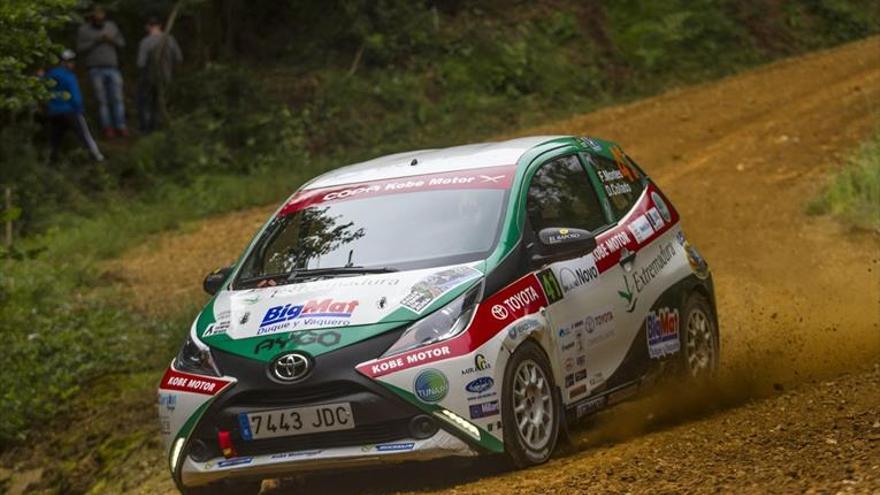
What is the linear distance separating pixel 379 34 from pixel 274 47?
6.02ft

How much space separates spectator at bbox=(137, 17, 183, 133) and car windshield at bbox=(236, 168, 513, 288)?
1499 centimetres

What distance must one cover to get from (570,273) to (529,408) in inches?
37.6

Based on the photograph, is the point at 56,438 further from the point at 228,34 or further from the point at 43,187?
the point at 228,34

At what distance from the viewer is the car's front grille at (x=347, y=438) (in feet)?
23.4

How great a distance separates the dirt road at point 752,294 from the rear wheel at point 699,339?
0.58 ft

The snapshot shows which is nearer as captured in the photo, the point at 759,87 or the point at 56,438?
the point at 56,438

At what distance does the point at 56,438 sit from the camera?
38.4 feet

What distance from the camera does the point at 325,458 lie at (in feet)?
23.6

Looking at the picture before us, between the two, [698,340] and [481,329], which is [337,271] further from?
[698,340]

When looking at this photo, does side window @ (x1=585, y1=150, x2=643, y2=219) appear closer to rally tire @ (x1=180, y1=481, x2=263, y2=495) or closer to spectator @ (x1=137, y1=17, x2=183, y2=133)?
rally tire @ (x1=180, y1=481, x2=263, y2=495)

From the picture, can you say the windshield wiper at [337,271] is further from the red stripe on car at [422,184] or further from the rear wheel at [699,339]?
the rear wheel at [699,339]

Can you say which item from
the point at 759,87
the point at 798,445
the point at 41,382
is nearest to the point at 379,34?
the point at 759,87

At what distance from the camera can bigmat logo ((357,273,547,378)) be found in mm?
7062

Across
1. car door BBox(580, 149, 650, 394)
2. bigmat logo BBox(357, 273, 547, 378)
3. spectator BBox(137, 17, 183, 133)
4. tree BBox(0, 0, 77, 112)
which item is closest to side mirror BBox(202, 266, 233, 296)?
bigmat logo BBox(357, 273, 547, 378)
